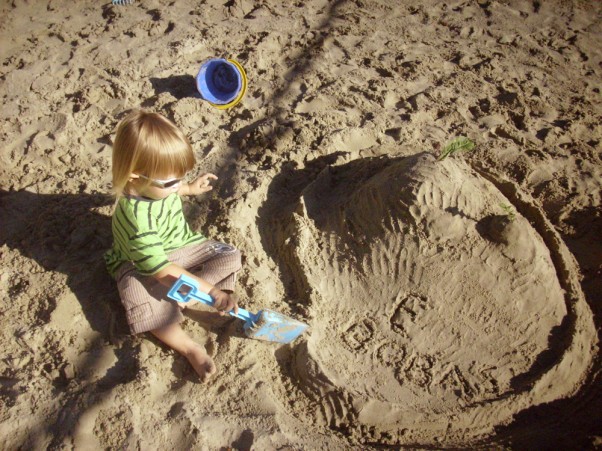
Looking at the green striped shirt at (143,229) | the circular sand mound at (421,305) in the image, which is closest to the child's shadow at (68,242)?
the green striped shirt at (143,229)

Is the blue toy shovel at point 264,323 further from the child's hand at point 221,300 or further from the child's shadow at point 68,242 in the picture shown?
the child's shadow at point 68,242

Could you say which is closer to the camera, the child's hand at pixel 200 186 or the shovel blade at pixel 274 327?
the shovel blade at pixel 274 327

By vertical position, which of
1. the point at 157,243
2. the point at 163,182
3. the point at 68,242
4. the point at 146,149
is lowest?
the point at 68,242

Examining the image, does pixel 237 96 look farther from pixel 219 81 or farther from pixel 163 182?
pixel 163 182

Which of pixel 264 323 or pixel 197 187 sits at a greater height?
pixel 197 187

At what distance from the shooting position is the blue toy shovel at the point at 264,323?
1.67m

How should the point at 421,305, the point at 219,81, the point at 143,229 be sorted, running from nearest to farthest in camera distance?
the point at 143,229 → the point at 421,305 → the point at 219,81

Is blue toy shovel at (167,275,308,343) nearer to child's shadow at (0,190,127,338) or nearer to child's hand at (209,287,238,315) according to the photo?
child's hand at (209,287,238,315)

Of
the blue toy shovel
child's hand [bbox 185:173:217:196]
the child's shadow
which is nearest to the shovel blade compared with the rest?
the blue toy shovel

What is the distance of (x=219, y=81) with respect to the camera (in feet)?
9.70

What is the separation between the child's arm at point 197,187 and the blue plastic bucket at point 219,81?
2.64 ft

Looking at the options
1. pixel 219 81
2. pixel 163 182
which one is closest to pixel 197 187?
pixel 163 182

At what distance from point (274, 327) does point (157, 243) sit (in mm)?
535

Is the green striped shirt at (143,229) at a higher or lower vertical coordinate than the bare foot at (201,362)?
higher
